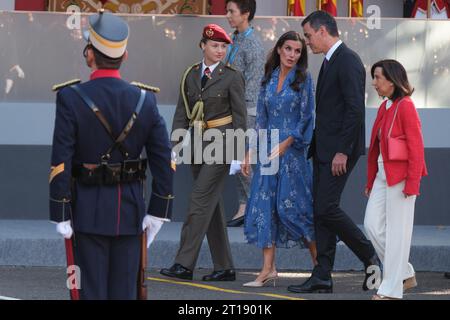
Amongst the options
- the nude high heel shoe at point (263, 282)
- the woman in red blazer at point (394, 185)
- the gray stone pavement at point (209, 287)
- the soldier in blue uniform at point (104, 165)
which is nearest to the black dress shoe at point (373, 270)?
the gray stone pavement at point (209, 287)

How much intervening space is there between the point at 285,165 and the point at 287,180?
0.12m

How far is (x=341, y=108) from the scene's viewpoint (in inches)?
379

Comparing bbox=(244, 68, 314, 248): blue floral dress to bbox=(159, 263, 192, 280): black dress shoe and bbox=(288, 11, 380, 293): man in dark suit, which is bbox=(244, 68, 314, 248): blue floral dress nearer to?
bbox=(288, 11, 380, 293): man in dark suit

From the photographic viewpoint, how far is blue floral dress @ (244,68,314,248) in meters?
9.97

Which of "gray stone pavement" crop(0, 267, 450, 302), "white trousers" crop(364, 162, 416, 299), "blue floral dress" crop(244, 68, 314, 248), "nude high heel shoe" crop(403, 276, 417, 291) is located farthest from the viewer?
"blue floral dress" crop(244, 68, 314, 248)

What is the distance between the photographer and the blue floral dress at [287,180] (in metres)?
9.97

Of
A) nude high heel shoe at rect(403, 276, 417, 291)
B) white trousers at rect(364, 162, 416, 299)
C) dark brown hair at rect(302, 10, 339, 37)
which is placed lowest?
nude high heel shoe at rect(403, 276, 417, 291)

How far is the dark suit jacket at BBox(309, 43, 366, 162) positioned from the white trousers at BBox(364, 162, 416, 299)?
0.99 ft

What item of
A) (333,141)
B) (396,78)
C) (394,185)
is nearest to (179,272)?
(333,141)

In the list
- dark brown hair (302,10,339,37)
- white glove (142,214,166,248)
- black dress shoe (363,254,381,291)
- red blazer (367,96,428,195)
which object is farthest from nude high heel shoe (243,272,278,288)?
white glove (142,214,166,248)

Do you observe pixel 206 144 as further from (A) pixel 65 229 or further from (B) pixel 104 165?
(A) pixel 65 229

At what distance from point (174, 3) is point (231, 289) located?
576 centimetres

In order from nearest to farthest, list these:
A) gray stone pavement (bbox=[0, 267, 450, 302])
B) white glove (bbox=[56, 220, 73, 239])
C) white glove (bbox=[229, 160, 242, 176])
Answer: white glove (bbox=[56, 220, 73, 239]), gray stone pavement (bbox=[0, 267, 450, 302]), white glove (bbox=[229, 160, 242, 176])
